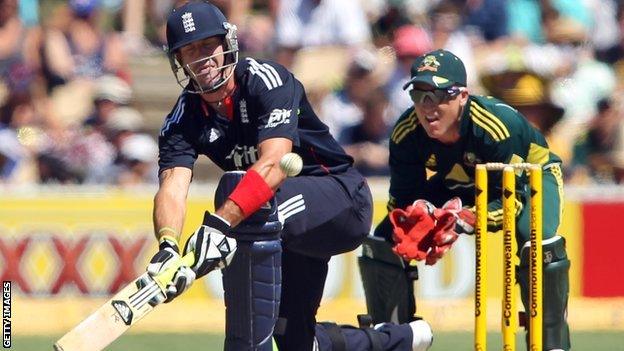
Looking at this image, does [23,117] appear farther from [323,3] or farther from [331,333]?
[331,333]

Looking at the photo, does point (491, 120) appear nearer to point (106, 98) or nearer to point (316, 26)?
point (106, 98)

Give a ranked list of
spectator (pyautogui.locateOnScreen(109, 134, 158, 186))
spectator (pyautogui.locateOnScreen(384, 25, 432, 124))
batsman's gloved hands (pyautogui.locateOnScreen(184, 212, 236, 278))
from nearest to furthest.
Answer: batsman's gloved hands (pyautogui.locateOnScreen(184, 212, 236, 278)), spectator (pyautogui.locateOnScreen(109, 134, 158, 186)), spectator (pyautogui.locateOnScreen(384, 25, 432, 124))

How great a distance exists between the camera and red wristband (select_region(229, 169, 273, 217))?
17.8ft

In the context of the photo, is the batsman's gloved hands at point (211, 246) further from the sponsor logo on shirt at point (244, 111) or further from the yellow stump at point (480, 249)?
the yellow stump at point (480, 249)

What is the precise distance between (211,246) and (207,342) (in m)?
3.34

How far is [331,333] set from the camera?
21.2 ft

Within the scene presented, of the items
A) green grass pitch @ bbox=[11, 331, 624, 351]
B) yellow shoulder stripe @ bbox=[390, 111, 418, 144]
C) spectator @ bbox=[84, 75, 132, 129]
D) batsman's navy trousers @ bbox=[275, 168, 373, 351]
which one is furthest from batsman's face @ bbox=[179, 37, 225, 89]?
spectator @ bbox=[84, 75, 132, 129]

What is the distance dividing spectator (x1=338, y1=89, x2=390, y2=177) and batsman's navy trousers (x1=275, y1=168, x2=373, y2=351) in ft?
15.0

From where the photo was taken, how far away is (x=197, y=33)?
5.70 m

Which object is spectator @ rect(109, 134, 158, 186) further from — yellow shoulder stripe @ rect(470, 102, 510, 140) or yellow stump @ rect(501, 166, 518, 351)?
yellow stump @ rect(501, 166, 518, 351)

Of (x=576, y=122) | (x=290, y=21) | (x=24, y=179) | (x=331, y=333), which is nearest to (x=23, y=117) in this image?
(x=24, y=179)

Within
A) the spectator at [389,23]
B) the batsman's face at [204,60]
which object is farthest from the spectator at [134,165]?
the batsman's face at [204,60]

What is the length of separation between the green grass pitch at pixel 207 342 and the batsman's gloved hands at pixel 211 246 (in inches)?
112

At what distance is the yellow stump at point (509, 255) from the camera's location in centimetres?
577
